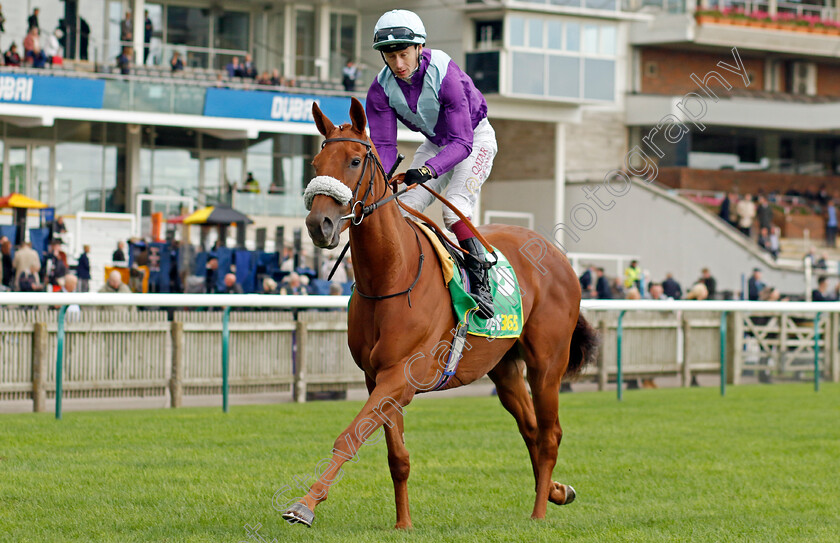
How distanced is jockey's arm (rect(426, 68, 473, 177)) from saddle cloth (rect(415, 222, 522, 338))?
0.33 metres

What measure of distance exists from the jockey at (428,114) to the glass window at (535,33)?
24950mm

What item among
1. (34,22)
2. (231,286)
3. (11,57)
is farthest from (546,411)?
(34,22)

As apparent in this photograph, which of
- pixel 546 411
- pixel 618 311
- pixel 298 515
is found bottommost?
pixel 298 515

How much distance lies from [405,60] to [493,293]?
1.15 metres

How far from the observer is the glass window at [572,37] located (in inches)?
1188

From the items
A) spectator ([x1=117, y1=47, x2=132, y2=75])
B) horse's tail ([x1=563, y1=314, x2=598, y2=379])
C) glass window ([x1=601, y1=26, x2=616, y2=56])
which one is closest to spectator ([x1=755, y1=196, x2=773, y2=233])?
glass window ([x1=601, y1=26, x2=616, y2=56])

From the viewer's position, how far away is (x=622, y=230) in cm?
2991

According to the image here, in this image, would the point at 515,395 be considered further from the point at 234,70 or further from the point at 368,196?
the point at 234,70

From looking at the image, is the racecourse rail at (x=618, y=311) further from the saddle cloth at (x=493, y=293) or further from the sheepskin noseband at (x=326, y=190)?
the sheepskin noseband at (x=326, y=190)

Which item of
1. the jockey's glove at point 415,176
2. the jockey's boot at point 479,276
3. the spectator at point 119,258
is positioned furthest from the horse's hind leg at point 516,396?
the spectator at point 119,258

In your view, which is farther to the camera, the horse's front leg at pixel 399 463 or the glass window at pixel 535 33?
the glass window at pixel 535 33

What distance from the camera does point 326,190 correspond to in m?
4.17

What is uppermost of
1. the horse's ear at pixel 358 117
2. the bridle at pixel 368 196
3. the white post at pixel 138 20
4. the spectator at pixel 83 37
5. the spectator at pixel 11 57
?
the white post at pixel 138 20

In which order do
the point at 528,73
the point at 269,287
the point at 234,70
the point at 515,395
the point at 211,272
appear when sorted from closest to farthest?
the point at 515,395, the point at 269,287, the point at 211,272, the point at 234,70, the point at 528,73
